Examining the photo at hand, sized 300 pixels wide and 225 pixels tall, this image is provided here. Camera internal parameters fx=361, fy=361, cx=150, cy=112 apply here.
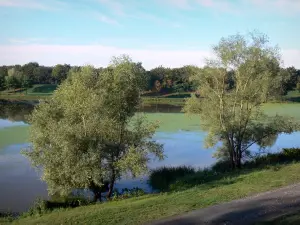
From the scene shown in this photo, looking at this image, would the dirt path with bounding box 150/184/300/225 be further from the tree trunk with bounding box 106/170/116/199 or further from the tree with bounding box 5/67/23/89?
the tree with bounding box 5/67/23/89

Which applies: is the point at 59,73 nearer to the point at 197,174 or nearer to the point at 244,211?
the point at 197,174

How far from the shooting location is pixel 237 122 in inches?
1112

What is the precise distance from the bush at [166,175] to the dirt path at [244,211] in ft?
28.5

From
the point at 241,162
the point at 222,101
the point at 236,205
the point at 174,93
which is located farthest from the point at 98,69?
the point at 174,93

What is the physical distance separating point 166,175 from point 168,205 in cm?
972

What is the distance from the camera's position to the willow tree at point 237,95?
2692 cm

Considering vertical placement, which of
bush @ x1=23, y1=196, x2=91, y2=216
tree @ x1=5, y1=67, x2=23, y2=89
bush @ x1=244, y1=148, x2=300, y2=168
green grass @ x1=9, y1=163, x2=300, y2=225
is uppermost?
tree @ x1=5, y1=67, x2=23, y2=89

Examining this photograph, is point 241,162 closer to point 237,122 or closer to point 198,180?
point 237,122

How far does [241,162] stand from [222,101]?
5.50 metres

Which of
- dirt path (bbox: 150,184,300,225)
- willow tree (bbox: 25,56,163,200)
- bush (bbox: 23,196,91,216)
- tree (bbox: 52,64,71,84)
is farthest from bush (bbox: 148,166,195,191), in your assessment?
tree (bbox: 52,64,71,84)

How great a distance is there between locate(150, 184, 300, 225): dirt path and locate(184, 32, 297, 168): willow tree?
13002 mm

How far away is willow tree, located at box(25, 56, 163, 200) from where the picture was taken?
19.2 meters

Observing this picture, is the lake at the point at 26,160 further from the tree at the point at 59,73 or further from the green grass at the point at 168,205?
the tree at the point at 59,73

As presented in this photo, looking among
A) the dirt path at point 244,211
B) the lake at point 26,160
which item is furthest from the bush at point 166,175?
the dirt path at point 244,211
